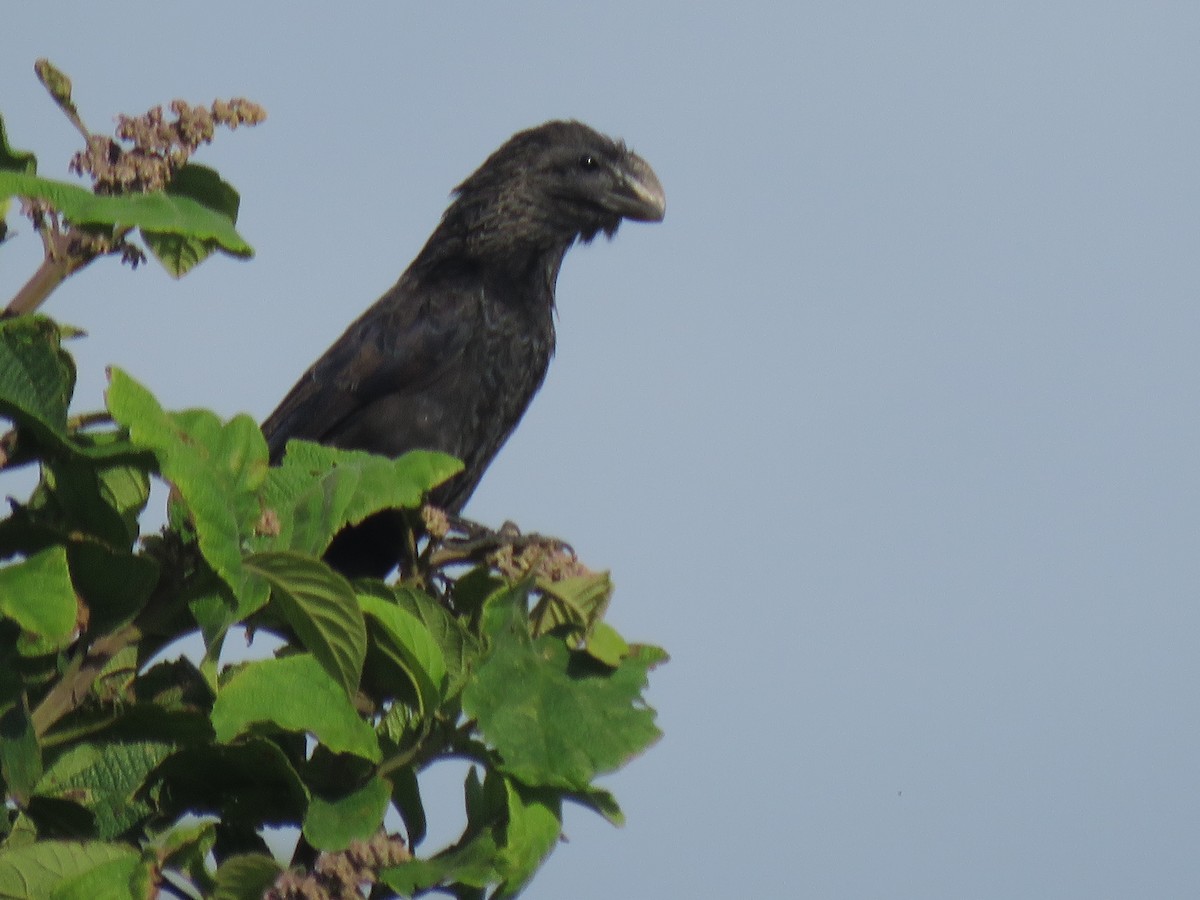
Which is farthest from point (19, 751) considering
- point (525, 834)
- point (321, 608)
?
point (525, 834)

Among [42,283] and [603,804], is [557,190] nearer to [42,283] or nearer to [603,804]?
[603,804]

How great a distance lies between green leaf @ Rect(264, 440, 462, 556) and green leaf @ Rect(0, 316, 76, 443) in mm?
338

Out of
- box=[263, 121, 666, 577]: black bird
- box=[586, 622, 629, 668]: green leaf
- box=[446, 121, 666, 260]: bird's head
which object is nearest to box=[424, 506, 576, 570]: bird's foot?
box=[586, 622, 629, 668]: green leaf

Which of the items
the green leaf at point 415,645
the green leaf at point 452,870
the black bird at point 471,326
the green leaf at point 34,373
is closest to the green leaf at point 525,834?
the green leaf at point 452,870

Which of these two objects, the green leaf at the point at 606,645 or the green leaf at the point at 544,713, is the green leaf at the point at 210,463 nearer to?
the green leaf at the point at 544,713

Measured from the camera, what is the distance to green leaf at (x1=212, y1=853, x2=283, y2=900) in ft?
6.66

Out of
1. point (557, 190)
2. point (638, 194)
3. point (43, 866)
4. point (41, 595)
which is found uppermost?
point (638, 194)

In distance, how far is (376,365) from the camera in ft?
19.4

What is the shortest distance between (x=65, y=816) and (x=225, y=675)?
350mm

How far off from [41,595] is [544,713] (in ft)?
2.10

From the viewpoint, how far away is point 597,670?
7.47ft

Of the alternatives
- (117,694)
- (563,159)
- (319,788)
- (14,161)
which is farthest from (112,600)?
(563,159)

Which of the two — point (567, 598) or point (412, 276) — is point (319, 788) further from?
point (412, 276)

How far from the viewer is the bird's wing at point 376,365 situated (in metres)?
5.87
